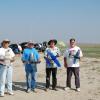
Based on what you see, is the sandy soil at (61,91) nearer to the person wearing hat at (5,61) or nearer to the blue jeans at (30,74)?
the blue jeans at (30,74)

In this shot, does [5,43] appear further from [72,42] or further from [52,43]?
[72,42]

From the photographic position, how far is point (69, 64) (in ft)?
40.3

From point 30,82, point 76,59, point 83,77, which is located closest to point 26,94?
point 30,82

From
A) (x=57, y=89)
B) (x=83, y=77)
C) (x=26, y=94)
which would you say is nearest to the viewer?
(x=26, y=94)

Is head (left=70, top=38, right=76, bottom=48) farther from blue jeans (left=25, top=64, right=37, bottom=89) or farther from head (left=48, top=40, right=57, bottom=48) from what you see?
blue jeans (left=25, top=64, right=37, bottom=89)

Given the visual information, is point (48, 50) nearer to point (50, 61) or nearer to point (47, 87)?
point (50, 61)

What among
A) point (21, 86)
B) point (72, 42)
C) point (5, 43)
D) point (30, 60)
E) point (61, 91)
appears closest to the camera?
point (5, 43)

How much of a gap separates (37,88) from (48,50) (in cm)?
156

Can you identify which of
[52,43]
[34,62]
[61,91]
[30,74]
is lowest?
[61,91]

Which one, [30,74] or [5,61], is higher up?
[5,61]

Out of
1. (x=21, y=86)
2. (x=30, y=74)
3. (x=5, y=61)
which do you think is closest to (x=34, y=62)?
(x=30, y=74)

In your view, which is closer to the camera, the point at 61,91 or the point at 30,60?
the point at 30,60

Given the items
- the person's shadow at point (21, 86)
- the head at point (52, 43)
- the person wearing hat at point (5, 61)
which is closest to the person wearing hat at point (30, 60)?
the head at point (52, 43)

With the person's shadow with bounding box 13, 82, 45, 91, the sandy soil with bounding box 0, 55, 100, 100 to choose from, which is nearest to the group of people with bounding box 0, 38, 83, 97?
the sandy soil with bounding box 0, 55, 100, 100
